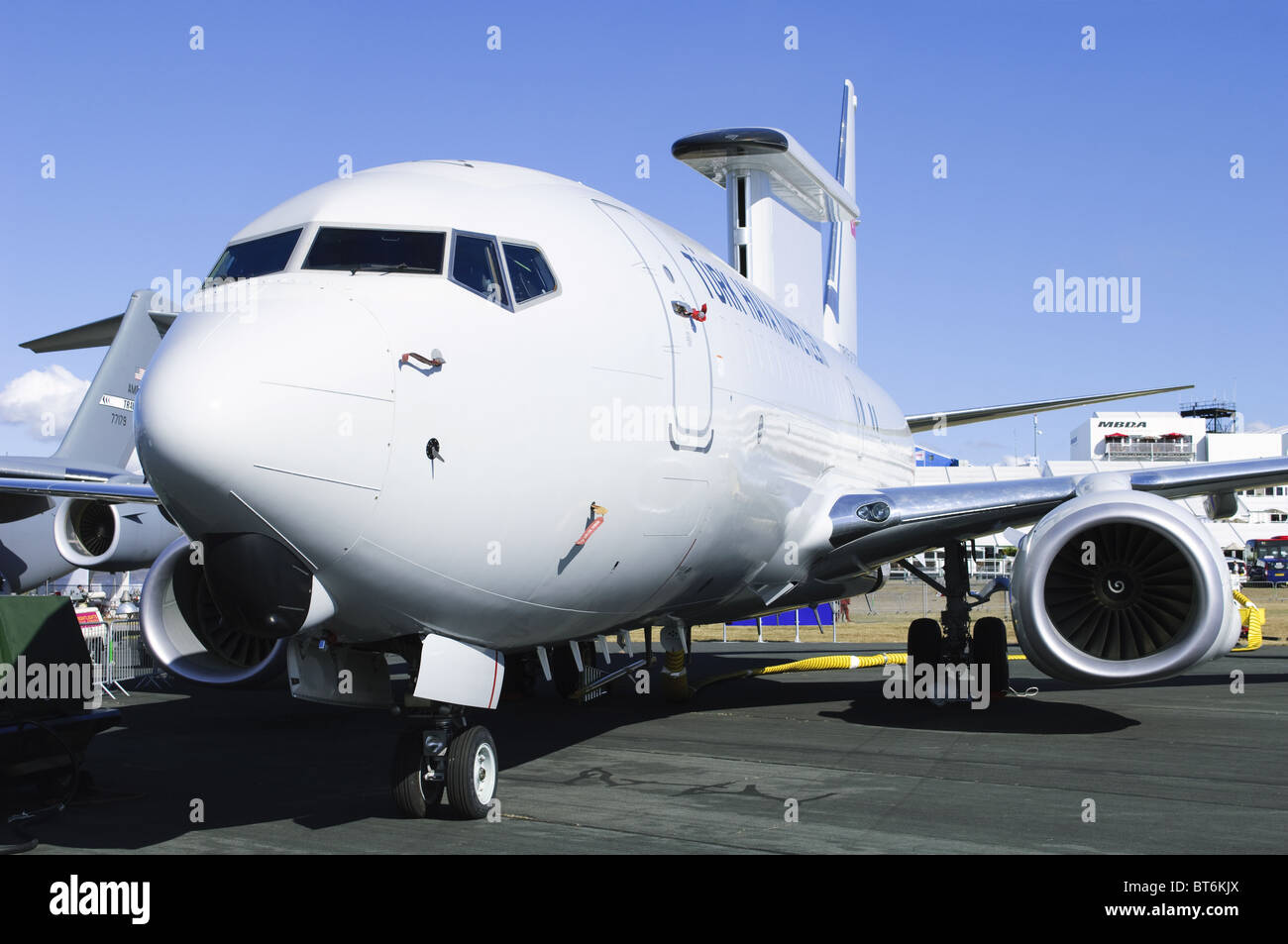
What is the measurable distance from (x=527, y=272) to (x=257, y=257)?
1.51 metres

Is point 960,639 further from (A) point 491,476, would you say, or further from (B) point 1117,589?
(A) point 491,476

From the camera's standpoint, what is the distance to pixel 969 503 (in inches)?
449

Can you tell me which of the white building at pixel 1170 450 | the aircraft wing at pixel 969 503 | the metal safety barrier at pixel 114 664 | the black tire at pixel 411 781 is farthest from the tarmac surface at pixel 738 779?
the white building at pixel 1170 450

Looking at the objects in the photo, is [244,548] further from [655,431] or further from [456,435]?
[655,431]

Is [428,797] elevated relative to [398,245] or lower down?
lower down

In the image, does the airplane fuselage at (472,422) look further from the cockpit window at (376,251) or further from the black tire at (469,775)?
the black tire at (469,775)

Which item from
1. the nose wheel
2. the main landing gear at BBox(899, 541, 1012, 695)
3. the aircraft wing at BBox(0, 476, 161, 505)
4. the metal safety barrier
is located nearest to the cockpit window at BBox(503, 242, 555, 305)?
the nose wheel

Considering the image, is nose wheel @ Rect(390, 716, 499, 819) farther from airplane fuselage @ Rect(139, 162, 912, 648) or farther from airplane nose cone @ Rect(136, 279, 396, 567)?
airplane nose cone @ Rect(136, 279, 396, 567)

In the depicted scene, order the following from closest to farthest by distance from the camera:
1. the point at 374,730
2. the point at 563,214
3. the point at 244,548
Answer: the point at 244,548 → the point at 563,214 → the point at 374,730

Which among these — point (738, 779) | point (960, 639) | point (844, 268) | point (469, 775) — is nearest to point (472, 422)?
point (469, 775)

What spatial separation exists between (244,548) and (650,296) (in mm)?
3325

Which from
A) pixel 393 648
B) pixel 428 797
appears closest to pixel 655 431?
pixel 393 648

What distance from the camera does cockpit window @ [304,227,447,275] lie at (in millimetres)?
6246

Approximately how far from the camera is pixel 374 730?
40.0 feet
